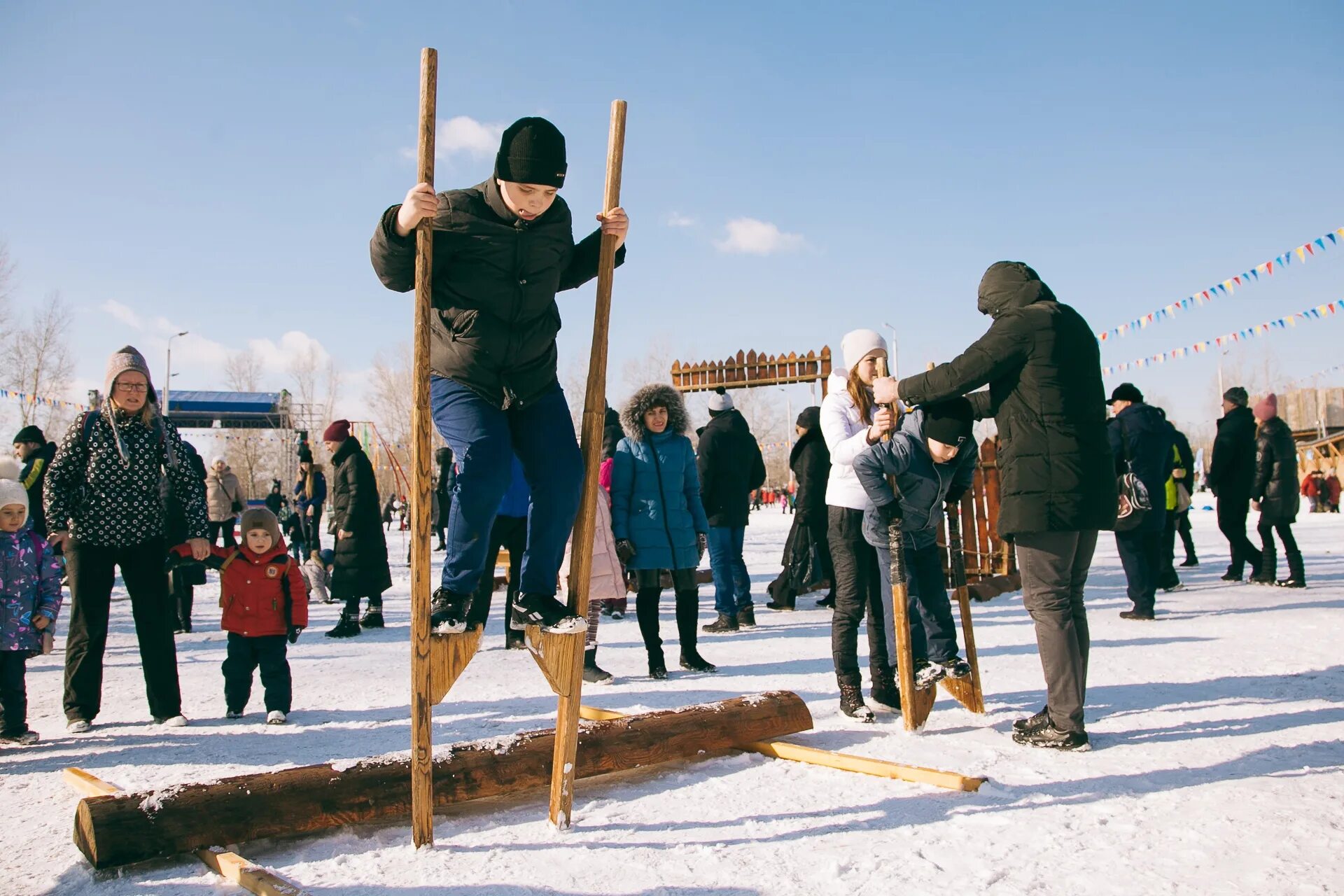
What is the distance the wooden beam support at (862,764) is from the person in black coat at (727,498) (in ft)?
13.5

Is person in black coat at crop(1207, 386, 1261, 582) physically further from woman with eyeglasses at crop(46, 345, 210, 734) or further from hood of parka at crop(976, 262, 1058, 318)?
woman with eyeglasses at crop(46, 345, 210, 734)

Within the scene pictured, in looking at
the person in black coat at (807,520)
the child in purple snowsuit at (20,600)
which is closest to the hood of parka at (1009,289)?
the person in black coat at (807,520)

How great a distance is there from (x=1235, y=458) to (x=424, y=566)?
33.5ft

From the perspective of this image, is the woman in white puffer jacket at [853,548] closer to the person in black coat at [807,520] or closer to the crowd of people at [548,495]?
the crowd of people at [548,495]

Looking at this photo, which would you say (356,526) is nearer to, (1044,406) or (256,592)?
(256,592)

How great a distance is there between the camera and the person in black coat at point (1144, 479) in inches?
318

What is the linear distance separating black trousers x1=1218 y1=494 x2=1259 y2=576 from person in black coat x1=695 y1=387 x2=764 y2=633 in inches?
215

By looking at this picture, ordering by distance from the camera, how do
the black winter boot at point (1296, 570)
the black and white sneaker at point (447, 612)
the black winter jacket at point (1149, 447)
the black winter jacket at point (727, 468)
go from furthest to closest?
the black winter boot at point (1296, 570) < the black winter jacket at point (727, 468) < the black winter jacket at point (1149, 447) < the black and white sneaker at point (447, 612)

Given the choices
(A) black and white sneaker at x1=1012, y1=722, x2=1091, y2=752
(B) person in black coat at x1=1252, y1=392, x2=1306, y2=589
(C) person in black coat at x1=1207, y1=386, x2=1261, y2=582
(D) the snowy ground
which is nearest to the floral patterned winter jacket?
(D) the snowy ground

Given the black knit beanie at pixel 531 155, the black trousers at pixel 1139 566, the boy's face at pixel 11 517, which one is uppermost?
the black knit beanie at pixel 531 155

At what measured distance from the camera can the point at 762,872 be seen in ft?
9.44

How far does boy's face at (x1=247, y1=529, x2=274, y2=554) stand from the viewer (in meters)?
5.45

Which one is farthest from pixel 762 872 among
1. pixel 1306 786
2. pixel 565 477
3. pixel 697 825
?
pixel 1306 786

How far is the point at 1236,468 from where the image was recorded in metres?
10.5
